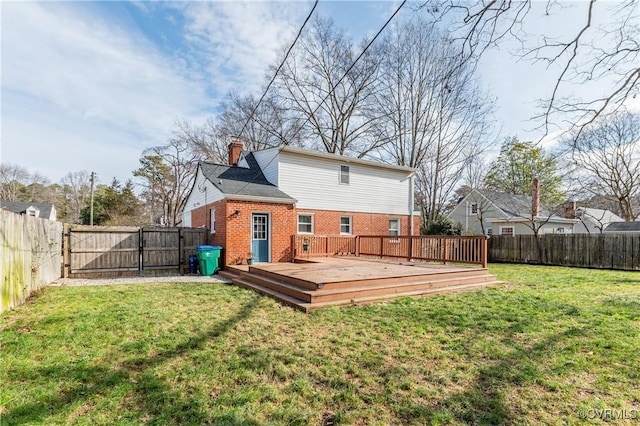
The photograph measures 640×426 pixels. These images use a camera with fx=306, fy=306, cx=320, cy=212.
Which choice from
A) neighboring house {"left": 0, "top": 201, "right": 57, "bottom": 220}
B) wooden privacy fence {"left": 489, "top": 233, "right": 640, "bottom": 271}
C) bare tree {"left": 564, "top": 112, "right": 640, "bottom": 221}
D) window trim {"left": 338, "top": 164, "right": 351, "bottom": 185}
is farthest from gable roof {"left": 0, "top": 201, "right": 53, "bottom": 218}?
bare tree {"left": 564, "top": 112, "right": 640, "bottom": 221}

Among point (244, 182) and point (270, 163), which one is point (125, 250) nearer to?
point (244, 182)

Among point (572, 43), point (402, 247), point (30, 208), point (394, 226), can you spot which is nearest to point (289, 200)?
point (402, 247)

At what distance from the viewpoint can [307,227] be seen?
14.8 m

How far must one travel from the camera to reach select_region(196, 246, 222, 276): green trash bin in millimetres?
11047

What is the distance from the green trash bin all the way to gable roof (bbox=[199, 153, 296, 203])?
204 centimetres

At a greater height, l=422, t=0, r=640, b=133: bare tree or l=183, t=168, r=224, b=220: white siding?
l=422, t=0, r=640, b=133: bare tree

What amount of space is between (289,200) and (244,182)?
2.30m

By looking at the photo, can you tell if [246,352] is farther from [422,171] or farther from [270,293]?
[422,171]

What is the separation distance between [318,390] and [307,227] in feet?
38.9

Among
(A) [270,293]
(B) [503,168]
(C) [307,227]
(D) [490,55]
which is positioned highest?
(B) [503,168]

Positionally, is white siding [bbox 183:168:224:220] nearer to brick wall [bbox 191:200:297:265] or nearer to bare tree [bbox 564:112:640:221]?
brick wall [bbox 191:200:297:265]

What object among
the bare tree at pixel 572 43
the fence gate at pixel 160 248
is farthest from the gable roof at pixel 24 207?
the bare tree at pixel 572 43

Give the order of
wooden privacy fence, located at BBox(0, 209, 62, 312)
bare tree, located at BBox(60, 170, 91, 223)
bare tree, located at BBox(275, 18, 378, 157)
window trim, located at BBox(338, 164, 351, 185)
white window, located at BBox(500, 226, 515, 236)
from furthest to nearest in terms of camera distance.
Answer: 1. bare tree, located at BBox(60, 170, 91, 223)
2. white window, located at BBox(500, 226, 515, 236)
3. bare tree, located at BBox(275, 18, 378, 157)
4. window trim, located at BBox(338, 164, 351, 185)
5. wooden privacy fence, located at BBox(0, 209, 62, 312)

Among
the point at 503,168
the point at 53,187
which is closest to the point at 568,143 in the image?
the point at 503,168
